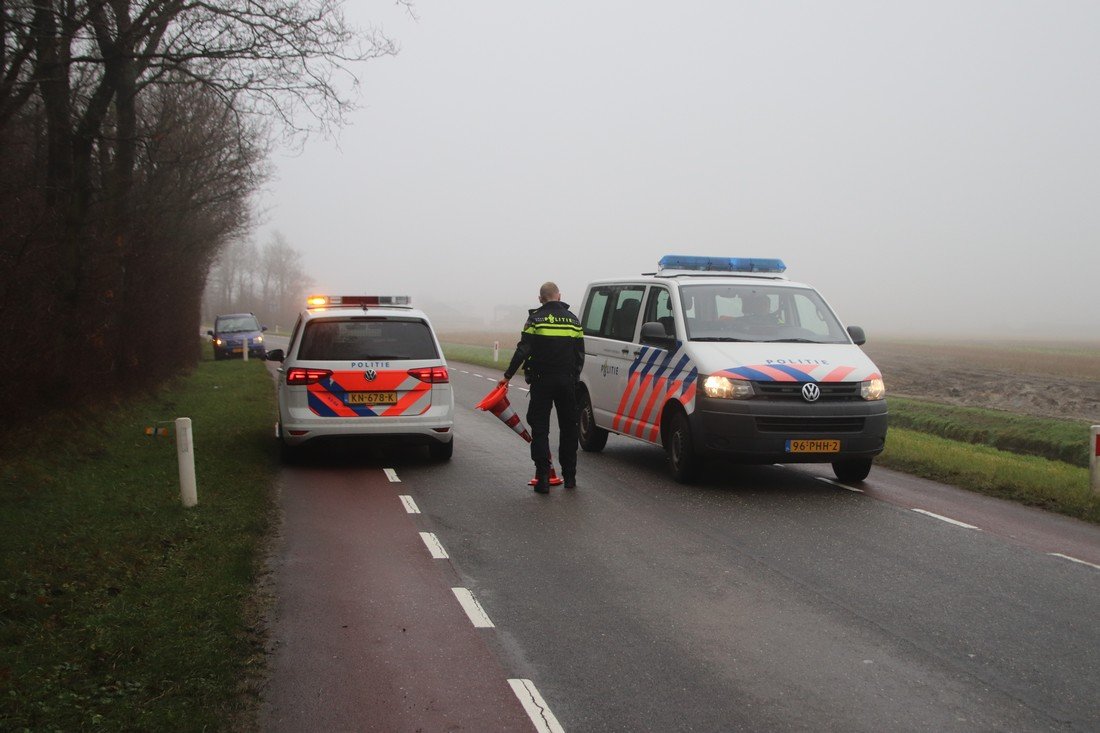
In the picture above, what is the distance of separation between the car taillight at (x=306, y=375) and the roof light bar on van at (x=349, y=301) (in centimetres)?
104

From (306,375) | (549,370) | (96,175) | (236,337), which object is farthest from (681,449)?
(236,337)

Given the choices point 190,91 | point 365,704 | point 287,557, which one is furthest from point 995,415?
point 190,91

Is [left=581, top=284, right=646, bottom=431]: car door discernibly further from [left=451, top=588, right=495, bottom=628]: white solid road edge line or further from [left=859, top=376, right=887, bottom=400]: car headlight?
[left=451, top=588, right=495, bottom=628]: white solid road edge line

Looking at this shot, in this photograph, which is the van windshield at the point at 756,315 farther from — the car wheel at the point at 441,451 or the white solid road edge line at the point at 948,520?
the car wheel at the point at 441,451

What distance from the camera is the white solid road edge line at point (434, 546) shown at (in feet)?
25.4

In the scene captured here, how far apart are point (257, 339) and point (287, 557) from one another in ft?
111

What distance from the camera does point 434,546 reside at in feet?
26.5

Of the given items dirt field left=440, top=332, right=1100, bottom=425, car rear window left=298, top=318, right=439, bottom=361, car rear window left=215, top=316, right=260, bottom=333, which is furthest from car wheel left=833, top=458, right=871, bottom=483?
car rear window left=215, top=316, right=260, bottom=333

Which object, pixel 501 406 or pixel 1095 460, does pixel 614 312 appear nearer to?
pixel 501 406

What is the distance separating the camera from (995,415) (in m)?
19.7

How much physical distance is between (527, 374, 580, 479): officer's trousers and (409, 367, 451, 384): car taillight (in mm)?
1772

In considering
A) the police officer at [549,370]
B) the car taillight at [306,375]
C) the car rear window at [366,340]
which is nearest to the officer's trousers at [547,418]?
the police officer at [549,370]

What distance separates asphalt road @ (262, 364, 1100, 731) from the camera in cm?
478

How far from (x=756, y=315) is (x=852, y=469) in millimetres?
1952
